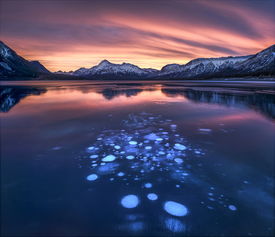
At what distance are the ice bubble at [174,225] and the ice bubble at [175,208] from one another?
0.16 meters

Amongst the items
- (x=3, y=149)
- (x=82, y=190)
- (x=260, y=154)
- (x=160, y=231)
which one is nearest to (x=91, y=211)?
(x=82, y=190)

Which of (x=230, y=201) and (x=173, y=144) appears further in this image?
(x=173, y=144)

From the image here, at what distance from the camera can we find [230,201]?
3.51 metres

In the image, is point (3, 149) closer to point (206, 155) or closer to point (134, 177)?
point (134, 177)

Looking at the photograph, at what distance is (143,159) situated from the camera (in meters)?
5.35

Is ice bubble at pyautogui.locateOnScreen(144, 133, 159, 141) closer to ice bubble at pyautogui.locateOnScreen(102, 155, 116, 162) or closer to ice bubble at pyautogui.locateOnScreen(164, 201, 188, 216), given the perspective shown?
ice bubble at pyautogui.locateOnScreen(102, 155, 116, 162)

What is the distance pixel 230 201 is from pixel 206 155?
215 cm

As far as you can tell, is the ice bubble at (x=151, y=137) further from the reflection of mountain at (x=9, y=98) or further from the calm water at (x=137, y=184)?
the reflection of mountain at (x=9, y=98)

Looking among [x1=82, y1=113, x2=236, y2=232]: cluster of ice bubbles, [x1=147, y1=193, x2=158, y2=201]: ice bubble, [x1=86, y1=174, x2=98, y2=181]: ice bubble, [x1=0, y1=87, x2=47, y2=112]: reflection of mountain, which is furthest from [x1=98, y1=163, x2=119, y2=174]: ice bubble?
[x1=0, y1=87, x2=47, y2=112]: reflection of mountain

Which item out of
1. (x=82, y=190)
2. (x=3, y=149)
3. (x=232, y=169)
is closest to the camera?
(x=82, y=190)

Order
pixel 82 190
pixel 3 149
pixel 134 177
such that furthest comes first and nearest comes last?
pixel 3 149 → pixel 134 177 → pixel 82 190

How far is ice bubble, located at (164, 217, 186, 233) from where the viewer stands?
114 inches

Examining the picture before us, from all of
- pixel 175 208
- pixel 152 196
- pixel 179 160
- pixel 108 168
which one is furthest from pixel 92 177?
pixel 179 160

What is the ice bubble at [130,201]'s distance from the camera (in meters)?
3.44
